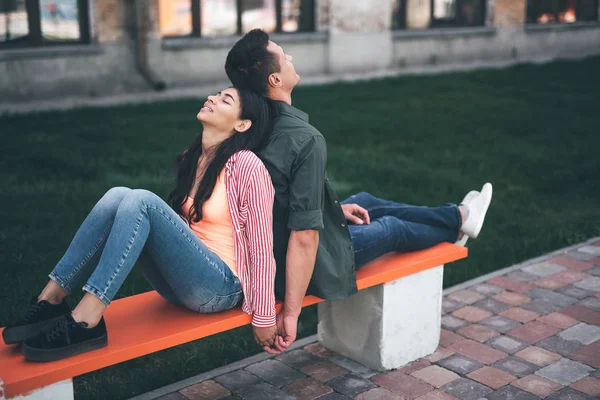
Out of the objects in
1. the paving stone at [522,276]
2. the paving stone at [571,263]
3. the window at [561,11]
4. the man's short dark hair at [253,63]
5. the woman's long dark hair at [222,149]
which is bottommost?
the paving stone at [522,276]

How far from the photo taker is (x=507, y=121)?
10070 millimetres

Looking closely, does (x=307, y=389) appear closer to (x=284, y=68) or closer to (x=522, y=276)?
(x=284, y=68)

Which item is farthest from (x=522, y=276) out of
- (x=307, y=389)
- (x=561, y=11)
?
(x=561, y=11)

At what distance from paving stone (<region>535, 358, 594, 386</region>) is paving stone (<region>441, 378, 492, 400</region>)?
0.34m

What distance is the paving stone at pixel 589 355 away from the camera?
3723 mm

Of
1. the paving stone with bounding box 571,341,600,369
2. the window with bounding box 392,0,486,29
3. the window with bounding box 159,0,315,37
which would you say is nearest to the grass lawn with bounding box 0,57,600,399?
the paving stone with bounding box 571,341,600,369

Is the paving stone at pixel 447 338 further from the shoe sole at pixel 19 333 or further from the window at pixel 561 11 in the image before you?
the window at pixel 561 11

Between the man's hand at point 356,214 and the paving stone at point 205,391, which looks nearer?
the paving stone at point 205,391

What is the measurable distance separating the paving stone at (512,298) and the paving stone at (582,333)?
0.43 meters

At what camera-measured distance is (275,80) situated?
3244mm

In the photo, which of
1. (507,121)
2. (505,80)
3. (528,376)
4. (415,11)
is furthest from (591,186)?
(415,11)

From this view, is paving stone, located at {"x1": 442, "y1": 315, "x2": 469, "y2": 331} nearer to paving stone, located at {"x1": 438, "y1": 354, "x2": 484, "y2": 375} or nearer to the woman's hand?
paving stone, located at {"x1": 438, "y1": 354, "x2": 484, "y2": 375}

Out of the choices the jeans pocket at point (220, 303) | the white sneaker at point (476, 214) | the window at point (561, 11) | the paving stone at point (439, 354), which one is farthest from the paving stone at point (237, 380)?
the window at point (561, 11)

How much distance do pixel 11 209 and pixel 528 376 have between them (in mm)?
4234
